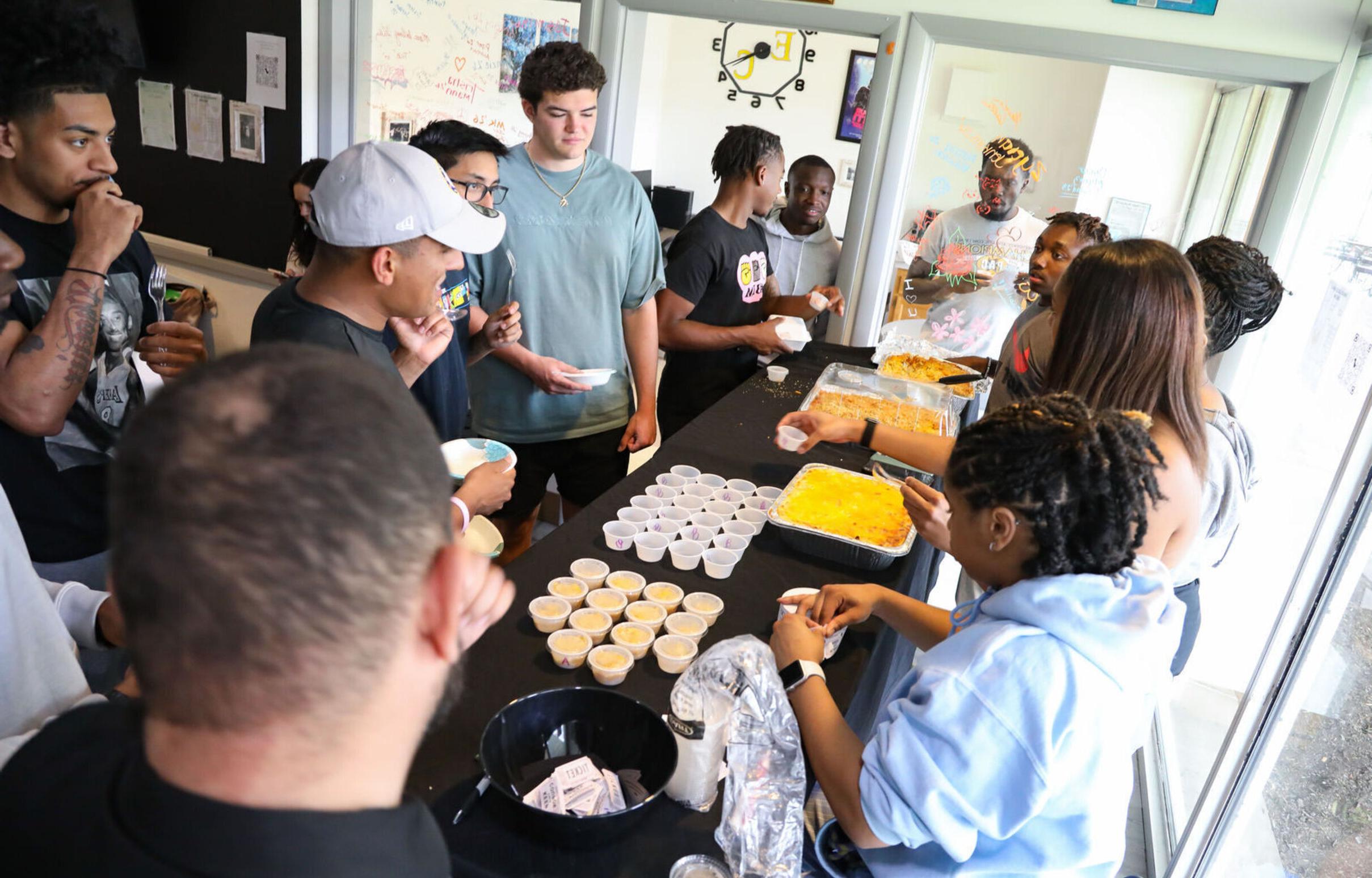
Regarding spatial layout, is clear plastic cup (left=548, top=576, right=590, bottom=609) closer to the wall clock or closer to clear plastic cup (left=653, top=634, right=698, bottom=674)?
clear plastic cup (left=653, top=634, right=698, bottom=674)

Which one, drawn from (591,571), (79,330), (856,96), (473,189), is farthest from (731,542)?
(856,96)

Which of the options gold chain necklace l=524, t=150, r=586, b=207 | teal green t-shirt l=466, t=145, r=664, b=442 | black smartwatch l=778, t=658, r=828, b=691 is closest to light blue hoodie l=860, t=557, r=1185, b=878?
black smartwatch l=778, t=658, r=828, b=691

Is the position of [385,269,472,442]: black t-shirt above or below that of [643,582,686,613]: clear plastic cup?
above

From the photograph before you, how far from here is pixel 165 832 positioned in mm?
549

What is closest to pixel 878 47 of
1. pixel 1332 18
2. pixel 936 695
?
pixel 1332 18

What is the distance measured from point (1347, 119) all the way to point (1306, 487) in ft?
5.36

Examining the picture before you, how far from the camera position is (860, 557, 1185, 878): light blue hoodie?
43.6 inches

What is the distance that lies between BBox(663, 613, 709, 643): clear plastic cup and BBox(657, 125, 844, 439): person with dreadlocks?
5.73 feet

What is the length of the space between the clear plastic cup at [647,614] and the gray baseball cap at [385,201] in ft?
2.66

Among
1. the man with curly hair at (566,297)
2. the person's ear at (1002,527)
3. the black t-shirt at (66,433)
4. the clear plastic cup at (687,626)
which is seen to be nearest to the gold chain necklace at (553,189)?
the man with curly hair at (566,297)

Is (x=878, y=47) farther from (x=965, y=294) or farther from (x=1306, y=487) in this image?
(x=1306, y=487)

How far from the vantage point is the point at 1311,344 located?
276cm

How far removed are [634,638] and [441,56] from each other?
148 inches

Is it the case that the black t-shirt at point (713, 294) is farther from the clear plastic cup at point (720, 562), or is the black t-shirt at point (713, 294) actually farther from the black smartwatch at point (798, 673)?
the black smartwatch at point (798, 673)
